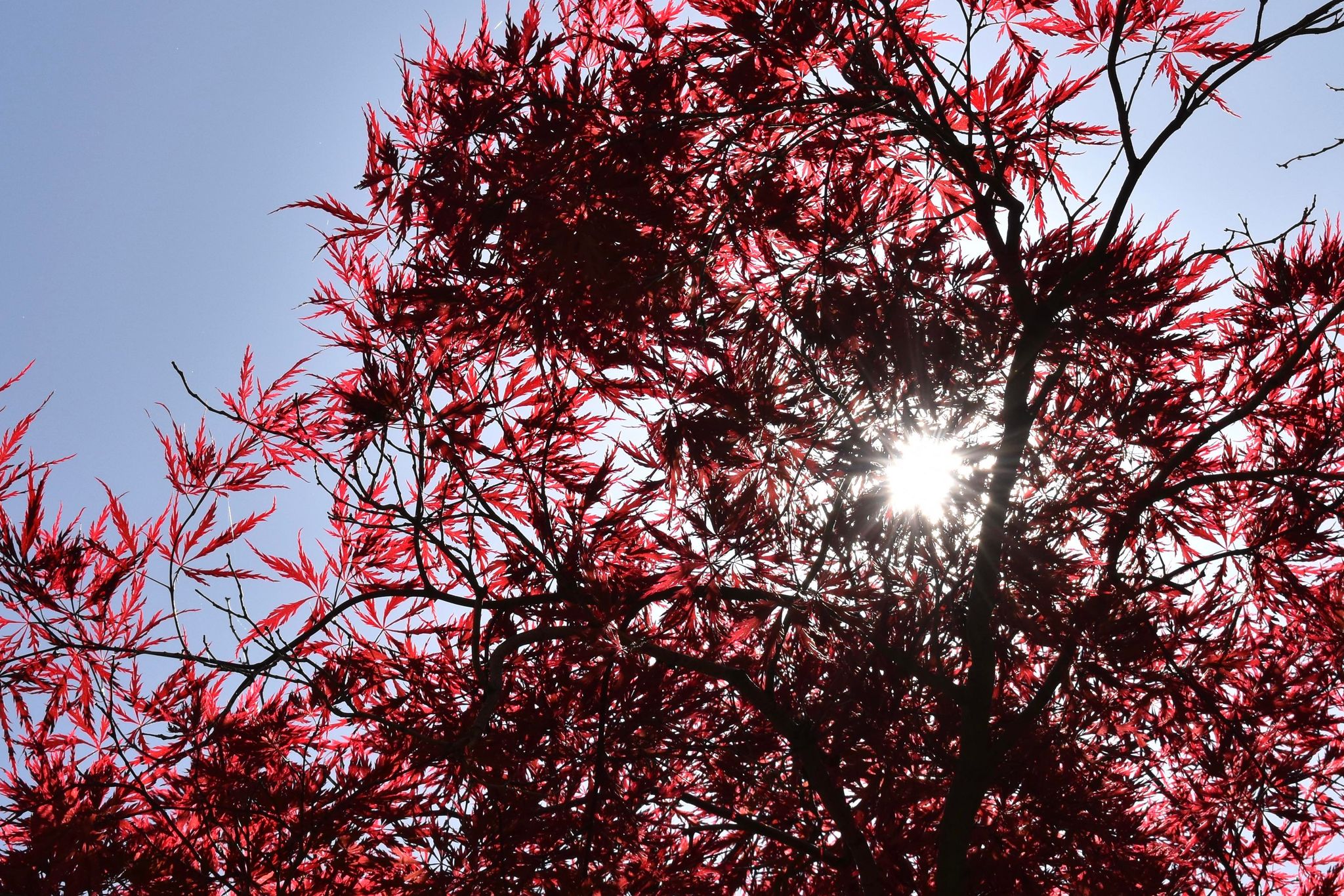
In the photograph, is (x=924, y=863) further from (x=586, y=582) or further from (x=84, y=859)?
(x=84, y=859)

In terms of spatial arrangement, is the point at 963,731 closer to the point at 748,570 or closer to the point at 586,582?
the point at 748,570

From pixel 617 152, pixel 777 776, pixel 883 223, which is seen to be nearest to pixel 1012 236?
pixel 883 223

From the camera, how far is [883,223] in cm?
289

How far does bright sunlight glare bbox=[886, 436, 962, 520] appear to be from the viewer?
2658mm

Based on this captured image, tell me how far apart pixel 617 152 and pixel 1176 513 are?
7.89 ft

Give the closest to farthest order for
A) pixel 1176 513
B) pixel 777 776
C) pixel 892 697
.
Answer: pixel 892 697 → pixel 777 776 → pixel 1176 513

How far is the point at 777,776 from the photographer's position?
2.96 meters

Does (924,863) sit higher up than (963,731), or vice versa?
(963,731)

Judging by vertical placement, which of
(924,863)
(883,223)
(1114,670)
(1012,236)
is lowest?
(924,863)

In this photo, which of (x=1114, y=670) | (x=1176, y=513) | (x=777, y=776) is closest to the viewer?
(x=1114, y=670)

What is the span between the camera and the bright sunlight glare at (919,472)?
266 cm

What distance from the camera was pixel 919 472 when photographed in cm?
268

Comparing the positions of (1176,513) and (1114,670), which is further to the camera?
(1176,513)

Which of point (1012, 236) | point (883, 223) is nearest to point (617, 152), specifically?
point (883, 223)
